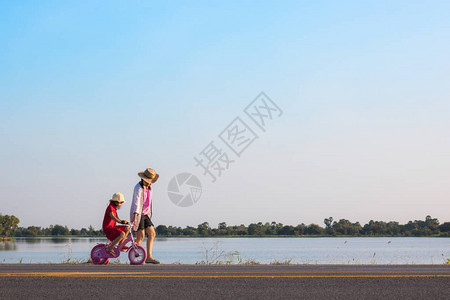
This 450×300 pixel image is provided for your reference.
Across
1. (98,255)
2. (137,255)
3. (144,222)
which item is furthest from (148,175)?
(98,255)

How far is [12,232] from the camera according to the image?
14112 cm

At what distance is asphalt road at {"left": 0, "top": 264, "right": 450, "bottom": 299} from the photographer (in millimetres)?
7434

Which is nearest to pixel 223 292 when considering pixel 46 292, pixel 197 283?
pixel 197 283

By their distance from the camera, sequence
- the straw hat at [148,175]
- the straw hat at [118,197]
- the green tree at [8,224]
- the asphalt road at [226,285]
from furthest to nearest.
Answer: the green tree at [8,224] < the straw hat at [148,175] < the straw hat at [118,197] < the asphalt road at [226,285]

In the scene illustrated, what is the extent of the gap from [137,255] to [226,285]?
5.43 metres

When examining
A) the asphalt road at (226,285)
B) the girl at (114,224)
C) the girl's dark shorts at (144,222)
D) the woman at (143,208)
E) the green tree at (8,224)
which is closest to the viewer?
the asphalt road at (226,285)

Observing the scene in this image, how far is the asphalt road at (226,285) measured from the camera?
7.43 metres

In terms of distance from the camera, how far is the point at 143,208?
1402 centimetres

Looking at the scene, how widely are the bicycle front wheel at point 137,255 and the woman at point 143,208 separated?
1.30 ft

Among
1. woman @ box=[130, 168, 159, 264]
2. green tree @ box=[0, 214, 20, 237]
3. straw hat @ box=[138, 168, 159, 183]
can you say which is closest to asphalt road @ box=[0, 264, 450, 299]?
woman @ box=[130, 168, 159, 264]

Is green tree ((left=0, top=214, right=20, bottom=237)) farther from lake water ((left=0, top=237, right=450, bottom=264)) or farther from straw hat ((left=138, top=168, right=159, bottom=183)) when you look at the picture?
straw hat ((left=138, top=168, right=159, bottom=183))

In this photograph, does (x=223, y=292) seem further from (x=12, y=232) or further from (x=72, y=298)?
(x=12, y=232)

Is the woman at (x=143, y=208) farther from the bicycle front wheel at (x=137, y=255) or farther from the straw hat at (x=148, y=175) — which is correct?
the bicycle front wheel at (x=137, y=255)

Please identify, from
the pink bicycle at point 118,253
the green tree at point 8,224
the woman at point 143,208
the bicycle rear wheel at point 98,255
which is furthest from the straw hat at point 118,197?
the green tree at point 8,224
